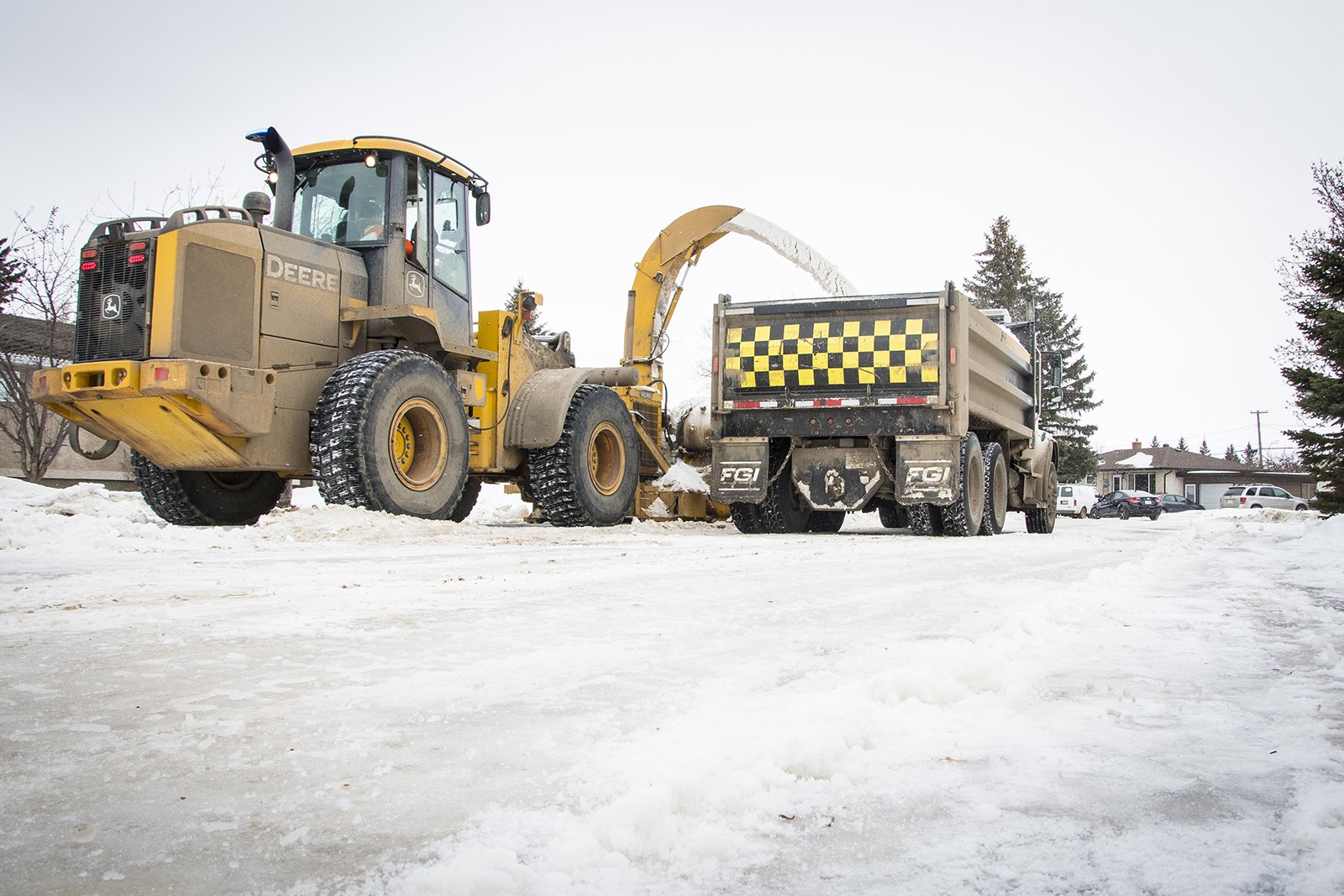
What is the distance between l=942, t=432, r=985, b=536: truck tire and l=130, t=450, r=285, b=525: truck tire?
22.1ft

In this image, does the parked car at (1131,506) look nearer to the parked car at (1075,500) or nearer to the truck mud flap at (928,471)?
the parked car at (1075,500)

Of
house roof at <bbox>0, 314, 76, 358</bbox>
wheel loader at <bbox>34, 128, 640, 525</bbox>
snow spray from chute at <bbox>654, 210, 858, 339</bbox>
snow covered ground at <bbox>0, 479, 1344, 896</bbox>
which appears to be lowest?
snow covered ground at <bbox>0, 479, 1344, 896</bbox>

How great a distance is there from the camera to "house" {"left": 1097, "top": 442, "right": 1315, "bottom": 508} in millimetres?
69562

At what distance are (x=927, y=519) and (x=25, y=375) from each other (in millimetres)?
13296

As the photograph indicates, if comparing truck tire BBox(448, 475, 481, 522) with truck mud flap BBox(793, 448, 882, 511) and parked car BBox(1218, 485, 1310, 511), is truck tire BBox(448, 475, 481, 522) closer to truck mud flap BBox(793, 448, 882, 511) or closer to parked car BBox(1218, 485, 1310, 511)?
truck mud flap BBox(793, 448, 882, 511)

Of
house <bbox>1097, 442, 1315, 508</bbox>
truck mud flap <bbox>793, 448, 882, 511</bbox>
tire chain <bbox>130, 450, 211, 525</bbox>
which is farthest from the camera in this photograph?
house <bbox>1097, 442, 1315, 508</bbox>

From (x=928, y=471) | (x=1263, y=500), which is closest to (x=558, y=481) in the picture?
(x=928, y=471)

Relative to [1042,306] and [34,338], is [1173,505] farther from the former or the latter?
[34,338]

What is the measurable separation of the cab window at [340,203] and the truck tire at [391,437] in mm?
1292

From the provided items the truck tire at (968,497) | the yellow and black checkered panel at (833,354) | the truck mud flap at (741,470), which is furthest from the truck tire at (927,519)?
the truck mud flap at (741,470)

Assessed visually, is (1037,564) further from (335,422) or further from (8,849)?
(8,849)

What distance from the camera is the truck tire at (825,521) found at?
12.7 metres

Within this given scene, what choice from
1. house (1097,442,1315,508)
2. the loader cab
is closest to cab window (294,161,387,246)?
the loader cab

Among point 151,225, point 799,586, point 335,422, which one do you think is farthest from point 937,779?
point 151,225
